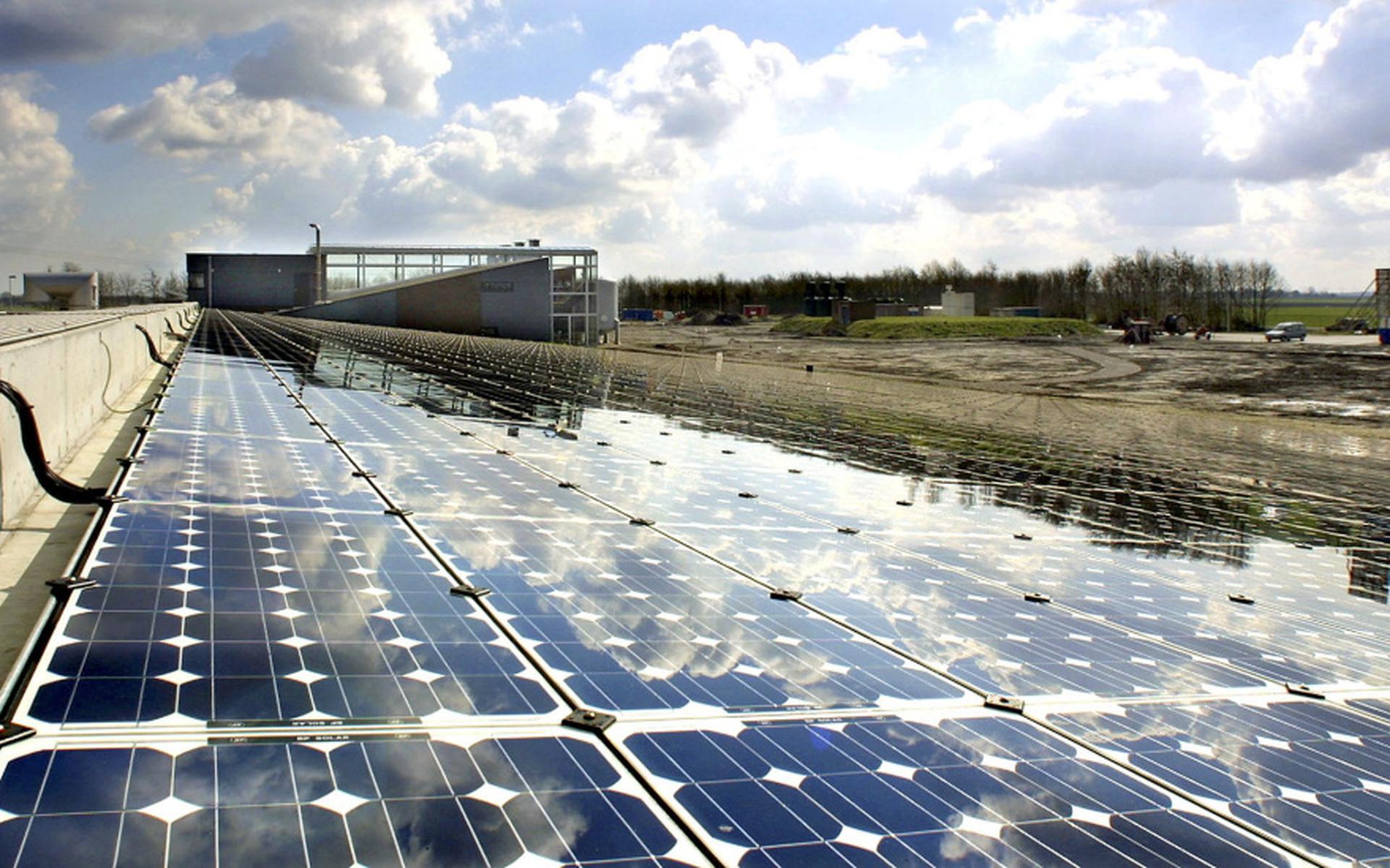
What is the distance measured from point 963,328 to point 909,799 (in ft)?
388

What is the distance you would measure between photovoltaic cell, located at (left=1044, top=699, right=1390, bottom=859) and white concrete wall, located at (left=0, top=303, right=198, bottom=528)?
11.3 m

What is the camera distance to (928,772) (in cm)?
654

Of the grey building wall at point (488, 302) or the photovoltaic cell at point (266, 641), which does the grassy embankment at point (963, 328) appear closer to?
the grey building wall at point (488, 302)

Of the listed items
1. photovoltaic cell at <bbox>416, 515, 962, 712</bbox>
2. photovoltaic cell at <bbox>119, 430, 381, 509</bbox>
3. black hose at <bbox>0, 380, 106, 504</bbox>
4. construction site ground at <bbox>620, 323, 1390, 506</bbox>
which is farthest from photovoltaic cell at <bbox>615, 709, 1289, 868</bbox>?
construction site ground at <bbox>620, 323, 1390, 506</bbox>

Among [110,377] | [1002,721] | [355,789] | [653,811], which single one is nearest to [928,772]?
[1002,721]

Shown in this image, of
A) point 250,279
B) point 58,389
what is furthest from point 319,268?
point 58,389

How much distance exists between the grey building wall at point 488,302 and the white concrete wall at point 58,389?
6814 cm

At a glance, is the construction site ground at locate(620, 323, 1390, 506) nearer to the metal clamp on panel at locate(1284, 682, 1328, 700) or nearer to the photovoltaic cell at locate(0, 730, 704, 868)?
the metal clamp on panel at locate(1284, 682, 1328, 700)

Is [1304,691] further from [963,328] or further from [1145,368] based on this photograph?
[963,328]

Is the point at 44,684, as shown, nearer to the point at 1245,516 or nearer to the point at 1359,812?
the point at 1359,812

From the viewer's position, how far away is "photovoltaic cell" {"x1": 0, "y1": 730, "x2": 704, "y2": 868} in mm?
4797

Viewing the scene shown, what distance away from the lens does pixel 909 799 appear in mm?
6129

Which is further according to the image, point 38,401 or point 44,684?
point 38,401

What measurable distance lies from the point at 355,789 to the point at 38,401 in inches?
484
